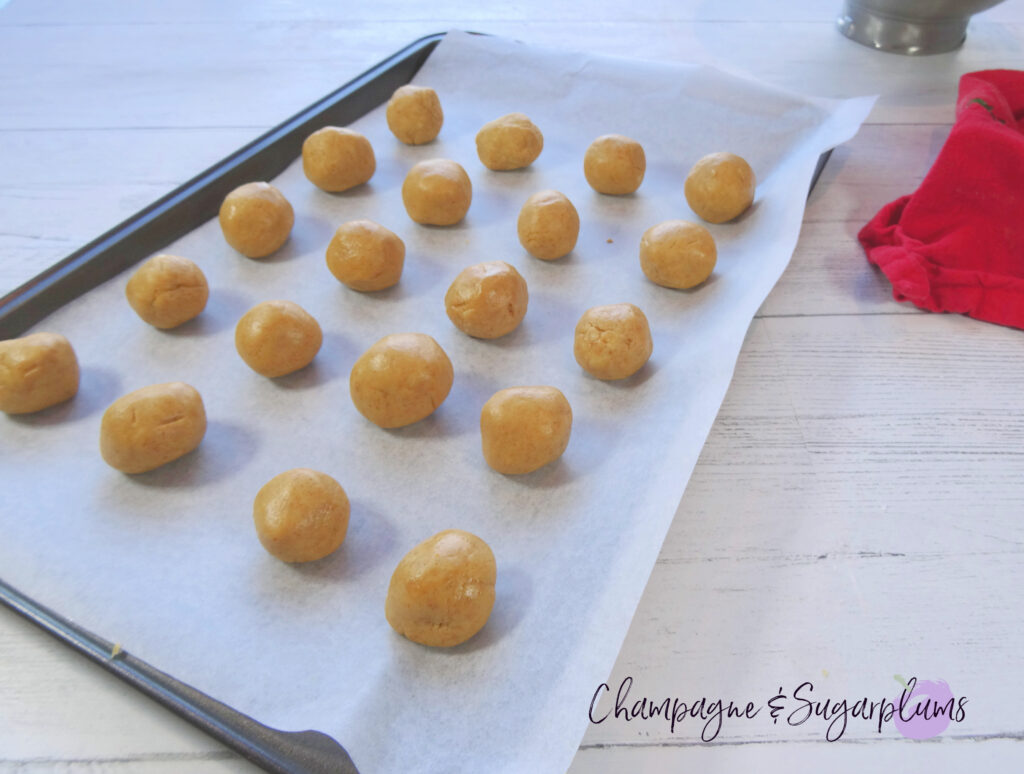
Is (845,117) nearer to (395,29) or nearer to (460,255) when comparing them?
(460,255)

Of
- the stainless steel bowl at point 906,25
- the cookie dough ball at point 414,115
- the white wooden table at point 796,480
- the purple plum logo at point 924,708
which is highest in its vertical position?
the stainless steel bowl at point 906,25

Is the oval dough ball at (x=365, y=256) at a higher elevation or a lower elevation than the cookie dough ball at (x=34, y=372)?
higher

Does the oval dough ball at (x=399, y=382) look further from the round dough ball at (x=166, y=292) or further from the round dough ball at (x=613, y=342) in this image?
the round dough ball at (x=166, y=292)

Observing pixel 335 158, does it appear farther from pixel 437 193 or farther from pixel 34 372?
pixel 34 372

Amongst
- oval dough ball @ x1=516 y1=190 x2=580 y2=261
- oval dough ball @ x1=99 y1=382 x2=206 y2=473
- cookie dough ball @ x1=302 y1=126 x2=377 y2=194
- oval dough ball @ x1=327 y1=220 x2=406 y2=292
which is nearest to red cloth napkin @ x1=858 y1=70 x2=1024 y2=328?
oval dough ball @ x1=516 y1=190 x2=580 y2=261

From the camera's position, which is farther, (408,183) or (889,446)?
(408,183)

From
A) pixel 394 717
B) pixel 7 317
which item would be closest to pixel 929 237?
pixel 394 717

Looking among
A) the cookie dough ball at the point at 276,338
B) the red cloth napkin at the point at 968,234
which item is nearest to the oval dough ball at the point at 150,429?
the cookie dough ball at the point at 276,338
